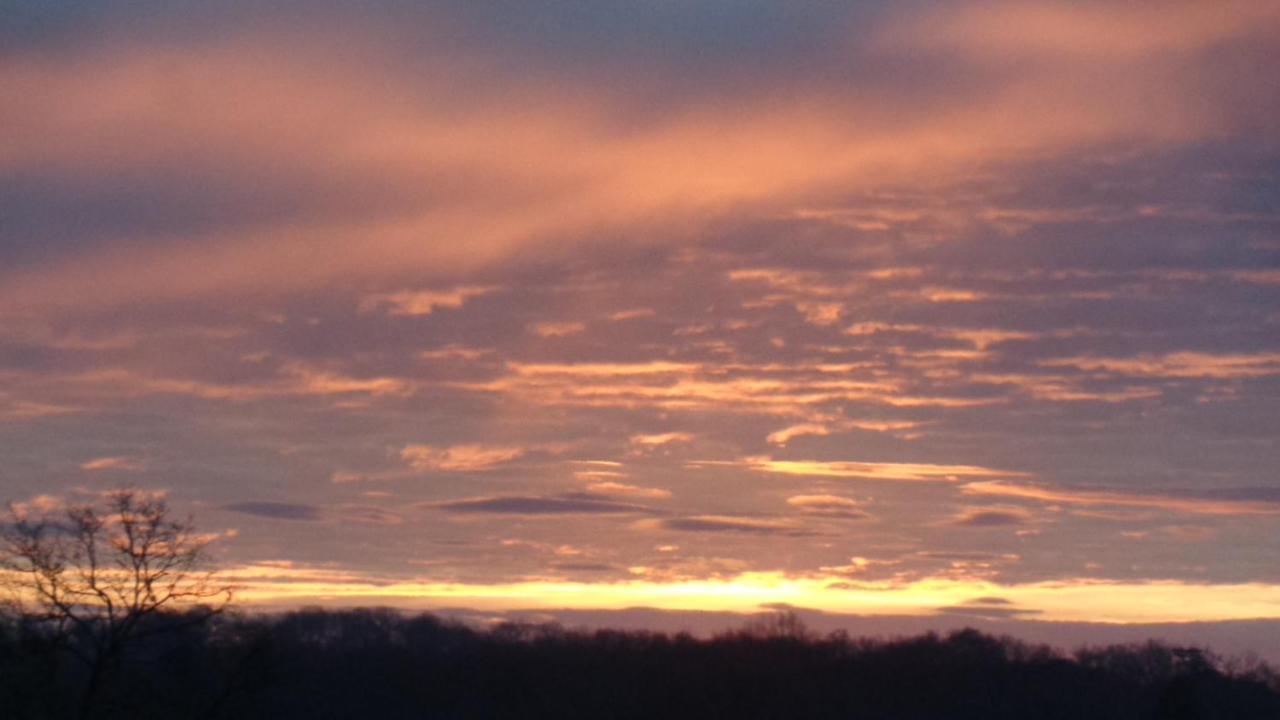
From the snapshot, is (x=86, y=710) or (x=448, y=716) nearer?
(x=86, y=710)

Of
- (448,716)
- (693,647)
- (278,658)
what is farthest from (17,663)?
(693,647)

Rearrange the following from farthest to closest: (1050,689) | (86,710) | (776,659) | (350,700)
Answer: (776,659) < (1050,689) < (350,700) < (86,710)

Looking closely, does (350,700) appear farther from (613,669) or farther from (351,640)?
(613,669)

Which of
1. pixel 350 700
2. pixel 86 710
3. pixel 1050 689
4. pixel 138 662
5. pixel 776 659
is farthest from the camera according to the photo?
pixel 776 659

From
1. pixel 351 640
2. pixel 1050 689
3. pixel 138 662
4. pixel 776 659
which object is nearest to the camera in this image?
pixel 138 662

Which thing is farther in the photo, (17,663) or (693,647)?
(693,647)

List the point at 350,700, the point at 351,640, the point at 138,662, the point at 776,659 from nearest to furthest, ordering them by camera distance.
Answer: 1. the point at 138,662
2. the point at 350,700
3. the point at 351,640
4. the point at 776,659

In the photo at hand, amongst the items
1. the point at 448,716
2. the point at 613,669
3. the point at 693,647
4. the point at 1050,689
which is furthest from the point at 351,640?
the point at 1050,689

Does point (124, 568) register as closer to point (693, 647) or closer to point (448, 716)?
point (448, 716)

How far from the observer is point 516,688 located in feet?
336

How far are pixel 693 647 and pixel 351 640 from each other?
98.4ft

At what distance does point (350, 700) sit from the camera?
91.2m

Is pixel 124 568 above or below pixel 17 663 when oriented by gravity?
above

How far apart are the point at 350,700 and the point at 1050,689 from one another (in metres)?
50.4
